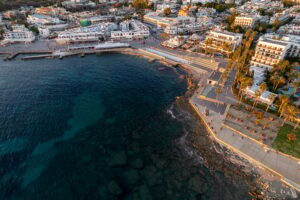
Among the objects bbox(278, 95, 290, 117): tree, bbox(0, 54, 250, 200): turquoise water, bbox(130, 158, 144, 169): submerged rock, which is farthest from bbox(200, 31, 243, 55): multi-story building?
bbox(130, 158, 144, 169): submerged rock

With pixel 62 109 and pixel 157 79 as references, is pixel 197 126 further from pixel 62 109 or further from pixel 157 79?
pixel 62 109

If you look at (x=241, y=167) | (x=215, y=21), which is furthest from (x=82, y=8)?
(x=241, y=167)

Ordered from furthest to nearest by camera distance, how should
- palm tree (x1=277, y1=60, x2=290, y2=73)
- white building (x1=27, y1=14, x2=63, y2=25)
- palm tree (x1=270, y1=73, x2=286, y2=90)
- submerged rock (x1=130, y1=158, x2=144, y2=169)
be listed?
white building (x1=27, y1=14, x2=63, y2=25) < palm tree (x1=277, y1=60, x2=290, y2=73) < palm tree (x1=270, y1=73, x2=286, y2=90) < submerged rock (x1=130, y1=158, x2=144, y2=169)

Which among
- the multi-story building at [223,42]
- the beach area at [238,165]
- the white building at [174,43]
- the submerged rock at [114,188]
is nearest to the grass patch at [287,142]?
the beach area at [238,165]

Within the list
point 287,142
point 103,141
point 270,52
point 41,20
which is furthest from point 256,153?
point 41,20

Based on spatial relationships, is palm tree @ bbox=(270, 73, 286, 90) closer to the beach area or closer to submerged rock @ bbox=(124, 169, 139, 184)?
the beach area

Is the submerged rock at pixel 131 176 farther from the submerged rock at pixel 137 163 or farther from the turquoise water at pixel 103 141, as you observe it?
the submerged rock at pixel 137 163
